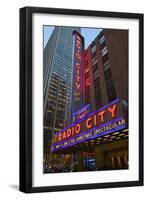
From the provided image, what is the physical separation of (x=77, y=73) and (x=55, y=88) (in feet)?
0.70

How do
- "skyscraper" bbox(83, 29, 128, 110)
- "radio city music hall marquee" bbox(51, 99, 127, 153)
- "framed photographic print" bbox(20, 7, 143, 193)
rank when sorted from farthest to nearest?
1. "skyscraper" bbox(83, 29, 128, 110)
2. "radio city music hall marquee" bbox(51, 99, 127, 153)
3. "framed photographic print" bbox(20, 7, 143, 193)

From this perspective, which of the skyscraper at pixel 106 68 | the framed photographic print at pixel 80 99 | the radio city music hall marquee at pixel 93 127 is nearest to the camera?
the framed photographic print at pixel 80 99

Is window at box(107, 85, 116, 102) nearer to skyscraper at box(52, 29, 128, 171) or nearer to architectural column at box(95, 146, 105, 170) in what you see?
skyscraper at box(52, 29, 128, 171)

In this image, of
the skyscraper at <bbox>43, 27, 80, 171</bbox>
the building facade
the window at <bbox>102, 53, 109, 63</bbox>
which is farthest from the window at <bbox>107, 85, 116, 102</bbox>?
the skyscraper at <bbox>43, 27, 80, 171</bbox>

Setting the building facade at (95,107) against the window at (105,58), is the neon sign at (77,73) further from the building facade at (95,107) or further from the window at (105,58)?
the window at (105,58)

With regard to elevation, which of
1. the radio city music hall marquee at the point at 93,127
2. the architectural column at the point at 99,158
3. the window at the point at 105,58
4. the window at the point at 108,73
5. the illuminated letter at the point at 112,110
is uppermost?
the window at the point at 105,58

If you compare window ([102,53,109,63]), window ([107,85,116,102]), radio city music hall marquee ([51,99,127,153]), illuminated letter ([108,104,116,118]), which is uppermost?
window ([102,53,109,63])

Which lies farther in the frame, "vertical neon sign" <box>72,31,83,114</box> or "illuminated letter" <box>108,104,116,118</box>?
"illuminated letter" <box>108,104,116,118</box>

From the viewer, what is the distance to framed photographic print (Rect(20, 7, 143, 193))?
4.75 m

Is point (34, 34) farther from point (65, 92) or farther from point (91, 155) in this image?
point (91, 155)

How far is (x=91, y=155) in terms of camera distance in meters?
4.96

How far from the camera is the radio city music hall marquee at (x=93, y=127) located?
15.9ft

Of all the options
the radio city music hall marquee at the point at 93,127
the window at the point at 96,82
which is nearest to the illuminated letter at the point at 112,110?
the radio city music hall marquee at the point at 93,127

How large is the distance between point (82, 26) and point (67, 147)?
33.8 inches
